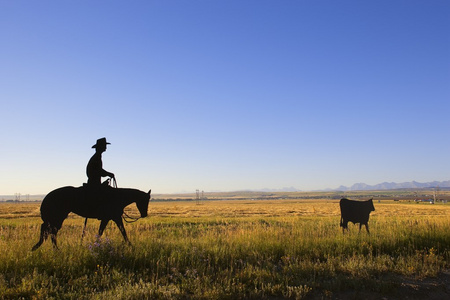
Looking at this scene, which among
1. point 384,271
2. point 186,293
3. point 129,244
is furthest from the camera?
point 129,244

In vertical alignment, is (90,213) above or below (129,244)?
above

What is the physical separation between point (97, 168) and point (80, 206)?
1.15 metres

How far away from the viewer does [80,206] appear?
871cm

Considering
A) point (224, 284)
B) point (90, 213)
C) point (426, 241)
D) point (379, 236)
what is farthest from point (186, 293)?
point (426, 241)

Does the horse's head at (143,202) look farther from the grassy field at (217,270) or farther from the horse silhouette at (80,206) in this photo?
the grassy field at (217,270)

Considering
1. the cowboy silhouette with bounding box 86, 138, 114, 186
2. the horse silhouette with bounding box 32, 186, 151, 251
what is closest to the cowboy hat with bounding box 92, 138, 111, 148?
the cowboy silhouette with bounding box 86, 138, 114, 186

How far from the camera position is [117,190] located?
9.13 meters

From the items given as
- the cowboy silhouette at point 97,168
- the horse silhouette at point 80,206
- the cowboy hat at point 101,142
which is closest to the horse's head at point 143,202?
the horse silhouette at point 80,206

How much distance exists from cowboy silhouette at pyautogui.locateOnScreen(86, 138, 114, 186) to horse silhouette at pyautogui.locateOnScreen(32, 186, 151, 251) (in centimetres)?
27

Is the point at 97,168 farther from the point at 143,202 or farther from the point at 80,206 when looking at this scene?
the point at 143,202

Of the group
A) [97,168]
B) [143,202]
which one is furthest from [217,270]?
[97,168]

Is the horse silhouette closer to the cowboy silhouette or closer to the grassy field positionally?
the cowboy silhouette

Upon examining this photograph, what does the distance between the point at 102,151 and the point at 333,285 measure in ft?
23.2

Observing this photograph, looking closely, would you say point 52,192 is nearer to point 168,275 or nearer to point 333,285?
point 168,275
